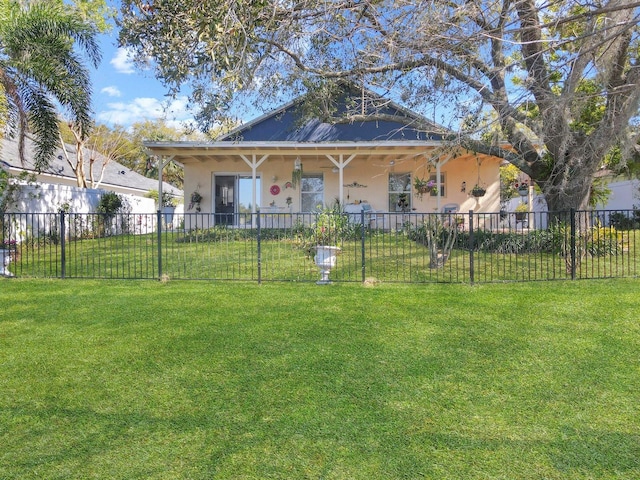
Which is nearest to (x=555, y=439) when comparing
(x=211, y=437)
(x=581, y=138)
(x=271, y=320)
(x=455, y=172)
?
(x=211, y=437)

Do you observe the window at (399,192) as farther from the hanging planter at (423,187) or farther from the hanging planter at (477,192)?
the hanging planter at (477,192)

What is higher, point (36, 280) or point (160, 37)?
point (160, 37)

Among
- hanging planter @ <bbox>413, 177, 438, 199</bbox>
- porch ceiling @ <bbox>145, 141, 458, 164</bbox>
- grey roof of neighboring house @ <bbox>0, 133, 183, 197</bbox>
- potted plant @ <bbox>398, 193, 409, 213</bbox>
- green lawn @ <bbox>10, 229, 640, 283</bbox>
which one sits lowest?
green lawn @ <bbox>10, 229, 640, 283</bbox>

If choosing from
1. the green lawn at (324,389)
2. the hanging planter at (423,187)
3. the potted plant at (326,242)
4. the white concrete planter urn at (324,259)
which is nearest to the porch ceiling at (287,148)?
the hanging planter at (423,187)

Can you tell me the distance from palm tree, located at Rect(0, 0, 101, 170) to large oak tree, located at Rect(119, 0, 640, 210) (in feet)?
12.0

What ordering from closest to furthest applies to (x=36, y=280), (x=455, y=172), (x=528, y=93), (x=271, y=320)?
(x=271, y=320) → (x=528, y=93) → (x=36, y=280) → (x=455, y=172)

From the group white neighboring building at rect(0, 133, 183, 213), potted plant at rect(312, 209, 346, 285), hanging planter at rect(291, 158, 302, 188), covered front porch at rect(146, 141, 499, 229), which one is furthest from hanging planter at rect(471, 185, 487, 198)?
white neighboring building at rect(0, 133, 183, 213)

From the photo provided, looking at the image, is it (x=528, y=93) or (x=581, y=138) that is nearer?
(x=528, y=93)

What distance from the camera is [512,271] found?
8.39 meters

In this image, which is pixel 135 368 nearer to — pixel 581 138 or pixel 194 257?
pixel 194 257

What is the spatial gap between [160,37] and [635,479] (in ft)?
22.2

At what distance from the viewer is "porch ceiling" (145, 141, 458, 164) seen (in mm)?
13523

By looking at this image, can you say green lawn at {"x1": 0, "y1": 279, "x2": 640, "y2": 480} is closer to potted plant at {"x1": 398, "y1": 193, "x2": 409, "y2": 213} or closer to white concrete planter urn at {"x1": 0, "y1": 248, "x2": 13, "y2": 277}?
white concrete planter urn at {"x1": 0, "y1": 248, "x2": 13, "y2": 277}

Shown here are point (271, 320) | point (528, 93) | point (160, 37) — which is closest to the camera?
point (271, 320)
